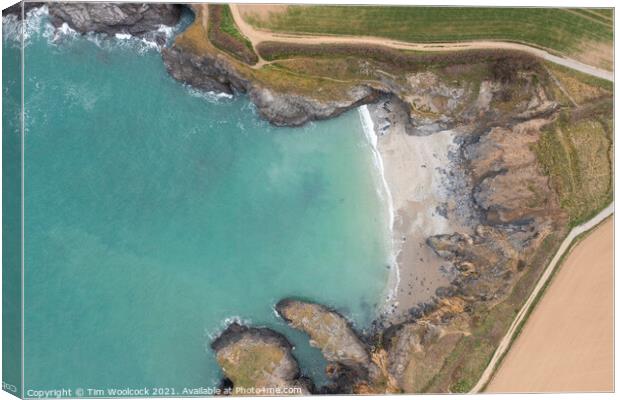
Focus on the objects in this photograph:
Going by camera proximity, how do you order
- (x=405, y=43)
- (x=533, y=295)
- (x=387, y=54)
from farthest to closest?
(x=533, y=295) < (x=387, y=54) < (x=405, y=43)

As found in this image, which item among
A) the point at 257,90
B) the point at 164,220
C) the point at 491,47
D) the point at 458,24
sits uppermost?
the point at 458,24

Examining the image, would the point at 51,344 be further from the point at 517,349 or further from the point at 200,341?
the point at 517,349

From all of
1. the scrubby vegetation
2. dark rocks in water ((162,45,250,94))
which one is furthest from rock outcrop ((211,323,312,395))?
the scrubby vegetation

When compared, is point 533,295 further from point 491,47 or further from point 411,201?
point 491,47

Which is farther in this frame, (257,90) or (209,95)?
(209,95)

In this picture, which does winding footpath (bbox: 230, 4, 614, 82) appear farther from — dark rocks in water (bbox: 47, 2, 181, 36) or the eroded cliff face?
dark rocks in water (bbox: 47, 2, 181, 36)

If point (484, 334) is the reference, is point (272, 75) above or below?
above

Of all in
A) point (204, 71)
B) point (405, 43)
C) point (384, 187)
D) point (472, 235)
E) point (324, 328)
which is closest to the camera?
point (405, 43)

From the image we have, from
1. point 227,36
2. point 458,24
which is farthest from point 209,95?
point 458,24
